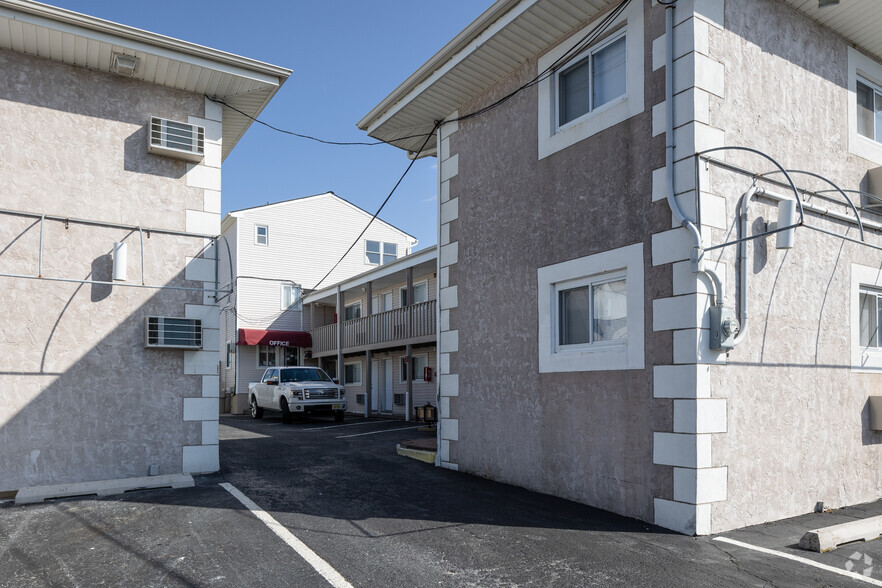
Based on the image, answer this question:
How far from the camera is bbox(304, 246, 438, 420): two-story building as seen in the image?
67.4ft

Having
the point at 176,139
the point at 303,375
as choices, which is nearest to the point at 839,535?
the point at 176,139

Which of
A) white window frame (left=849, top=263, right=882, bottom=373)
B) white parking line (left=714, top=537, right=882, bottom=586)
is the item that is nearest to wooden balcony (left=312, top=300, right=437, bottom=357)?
white window frame (left=849, top=263, right=882, bottom=373)

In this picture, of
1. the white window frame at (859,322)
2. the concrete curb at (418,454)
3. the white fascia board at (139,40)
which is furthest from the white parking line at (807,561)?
the white fascia board at (139,40)

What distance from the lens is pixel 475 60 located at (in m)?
8.96

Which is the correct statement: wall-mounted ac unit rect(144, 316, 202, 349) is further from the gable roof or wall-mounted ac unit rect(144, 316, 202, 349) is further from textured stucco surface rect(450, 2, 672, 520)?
the gable roof

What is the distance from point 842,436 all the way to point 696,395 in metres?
2.77

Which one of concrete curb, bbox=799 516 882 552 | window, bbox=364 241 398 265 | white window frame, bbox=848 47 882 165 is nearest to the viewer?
concrete curb, bbox=799 516 882 552

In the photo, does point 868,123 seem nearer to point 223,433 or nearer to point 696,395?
point 696,395

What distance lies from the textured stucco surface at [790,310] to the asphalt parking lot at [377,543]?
17.2 inches

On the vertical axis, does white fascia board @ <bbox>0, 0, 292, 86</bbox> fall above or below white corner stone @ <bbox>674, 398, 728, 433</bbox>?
above

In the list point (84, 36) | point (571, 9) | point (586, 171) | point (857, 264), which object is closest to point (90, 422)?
point (84, 36)

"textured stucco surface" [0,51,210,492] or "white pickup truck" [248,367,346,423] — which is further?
"white pickup truck" [248,367,346,423]

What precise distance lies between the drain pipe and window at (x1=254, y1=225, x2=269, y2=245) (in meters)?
22.5

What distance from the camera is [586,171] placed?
763 centimetres
